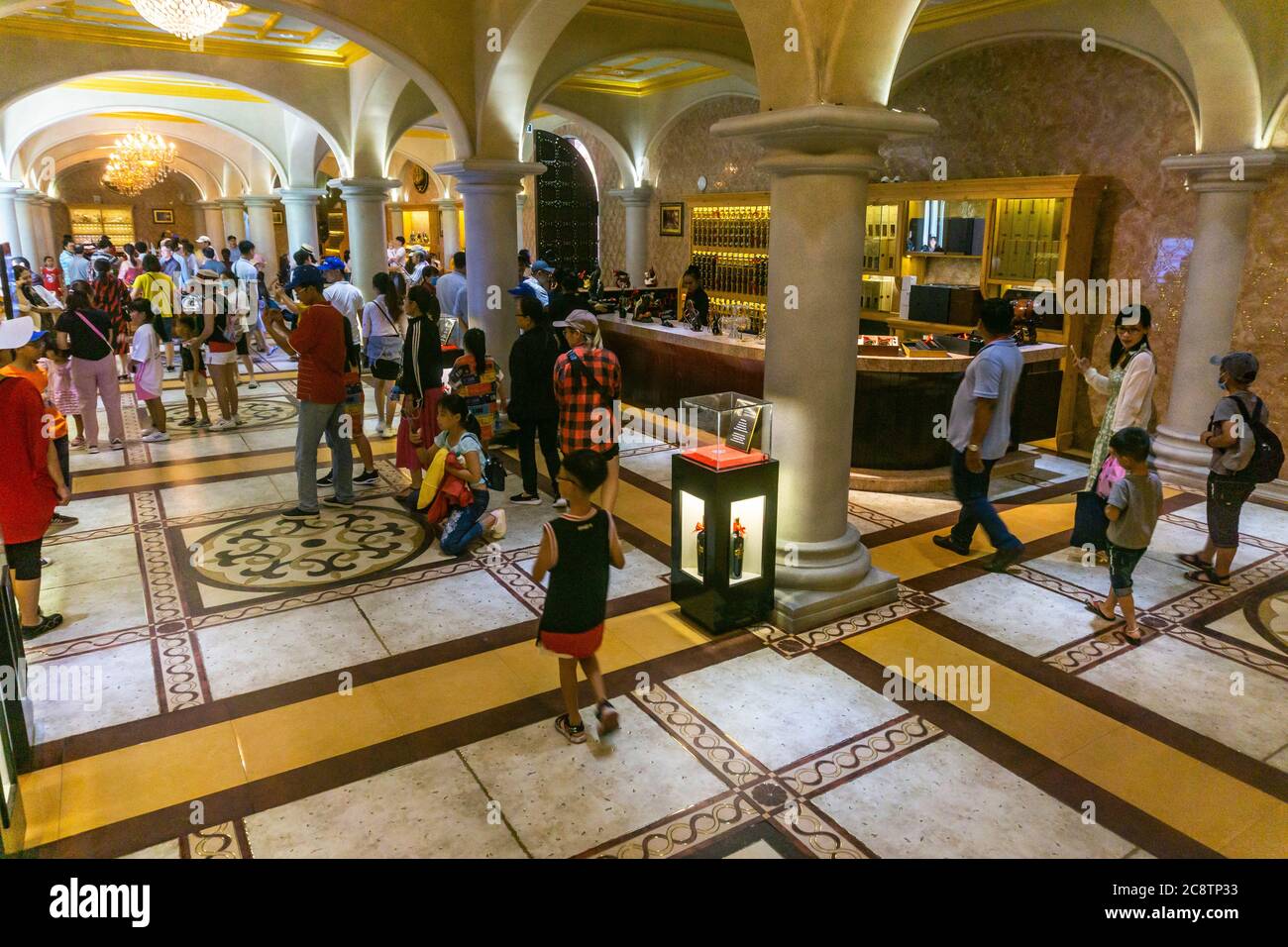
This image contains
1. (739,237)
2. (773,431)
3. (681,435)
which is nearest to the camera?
(773,431)

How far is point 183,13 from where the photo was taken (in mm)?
7188

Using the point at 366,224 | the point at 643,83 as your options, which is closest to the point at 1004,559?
the point at 366,224

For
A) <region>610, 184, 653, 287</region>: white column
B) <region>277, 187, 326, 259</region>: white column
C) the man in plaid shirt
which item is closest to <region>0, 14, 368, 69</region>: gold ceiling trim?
<region>277, 187, 326, 259</region>: white column

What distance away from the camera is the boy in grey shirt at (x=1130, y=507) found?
14.0ft

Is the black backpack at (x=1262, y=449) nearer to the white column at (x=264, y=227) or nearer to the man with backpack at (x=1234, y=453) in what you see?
the man with backpack at (x=1234, y=453)

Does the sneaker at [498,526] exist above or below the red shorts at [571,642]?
below

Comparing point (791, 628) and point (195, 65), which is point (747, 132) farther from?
point (195, 65)

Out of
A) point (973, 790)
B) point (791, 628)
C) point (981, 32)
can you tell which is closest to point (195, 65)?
point (981, 32)

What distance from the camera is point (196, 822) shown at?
3160 mm

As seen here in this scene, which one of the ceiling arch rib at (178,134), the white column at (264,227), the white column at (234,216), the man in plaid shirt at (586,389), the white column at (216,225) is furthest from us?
the white column at (216,225)

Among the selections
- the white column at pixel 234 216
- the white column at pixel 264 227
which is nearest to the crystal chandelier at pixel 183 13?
the white column at pixel 264 227

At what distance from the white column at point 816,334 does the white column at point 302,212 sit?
1217 centimetres

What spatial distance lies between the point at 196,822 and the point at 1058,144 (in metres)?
9.08

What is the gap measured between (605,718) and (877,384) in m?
4.58
